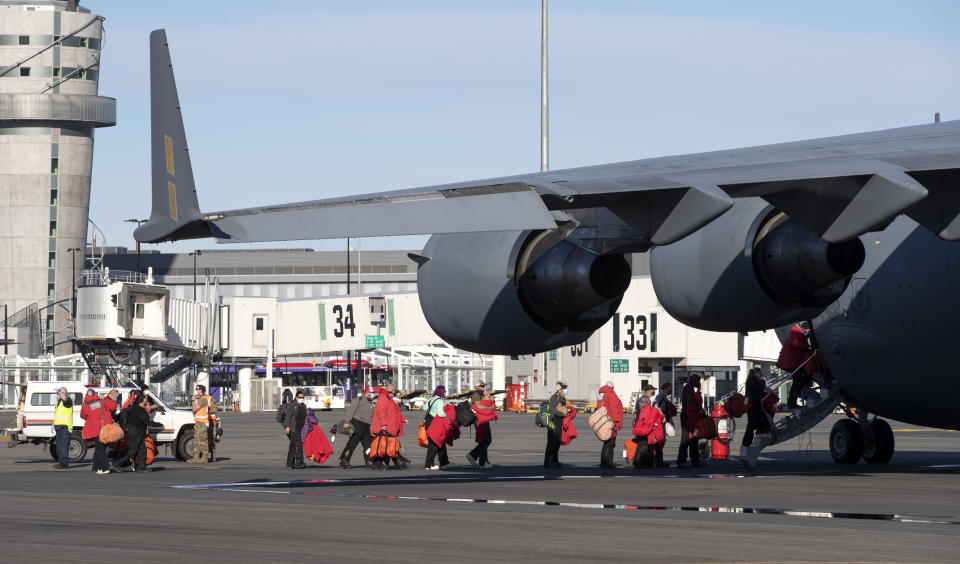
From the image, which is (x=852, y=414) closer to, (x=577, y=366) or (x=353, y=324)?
(x=577, y=366)

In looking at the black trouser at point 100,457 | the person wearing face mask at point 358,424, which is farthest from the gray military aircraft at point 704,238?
the black trouser at point 100,457

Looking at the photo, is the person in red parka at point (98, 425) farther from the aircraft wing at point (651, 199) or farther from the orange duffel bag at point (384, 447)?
the aircraft wing at point (651, 199)

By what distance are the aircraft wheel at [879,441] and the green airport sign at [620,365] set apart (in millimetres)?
35195

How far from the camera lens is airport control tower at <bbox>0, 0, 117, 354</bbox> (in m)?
96.0

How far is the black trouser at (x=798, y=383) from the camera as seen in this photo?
2210cm

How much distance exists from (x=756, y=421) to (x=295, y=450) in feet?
27.1

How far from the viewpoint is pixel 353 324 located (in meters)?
63.8

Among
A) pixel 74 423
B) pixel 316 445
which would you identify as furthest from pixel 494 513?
pixel 74 423

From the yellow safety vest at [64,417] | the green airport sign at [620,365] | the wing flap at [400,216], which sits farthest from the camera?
the green airport sign at [620,365]

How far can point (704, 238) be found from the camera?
15.4m

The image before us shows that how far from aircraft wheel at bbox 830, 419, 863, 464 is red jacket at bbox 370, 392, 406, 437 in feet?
24.8

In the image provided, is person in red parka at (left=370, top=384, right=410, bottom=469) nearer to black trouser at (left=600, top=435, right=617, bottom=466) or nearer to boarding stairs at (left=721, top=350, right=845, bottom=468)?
black trouser at (left=600, top=435, right=617, bottom=466)

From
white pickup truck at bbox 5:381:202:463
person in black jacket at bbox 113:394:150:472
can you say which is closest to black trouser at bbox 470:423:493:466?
person in black jacket at bbox 113:394:150:472

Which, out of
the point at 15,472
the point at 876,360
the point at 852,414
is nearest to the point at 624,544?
the point at 876,360
